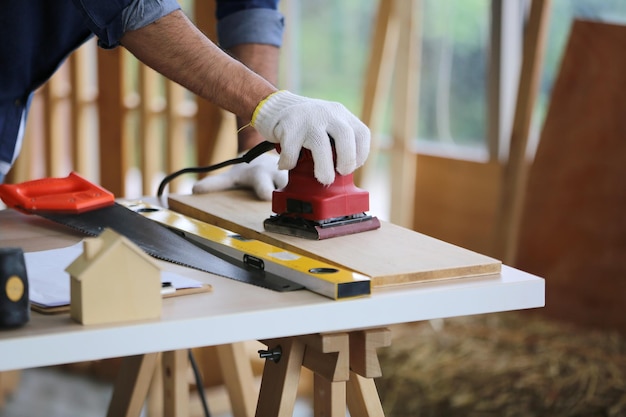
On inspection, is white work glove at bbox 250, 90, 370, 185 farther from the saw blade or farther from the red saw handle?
the red saw handle

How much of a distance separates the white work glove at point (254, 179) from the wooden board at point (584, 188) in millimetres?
1566

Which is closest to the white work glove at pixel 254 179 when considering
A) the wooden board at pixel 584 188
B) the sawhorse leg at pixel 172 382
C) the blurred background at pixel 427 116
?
the sawhorse leg at pixel 172 382

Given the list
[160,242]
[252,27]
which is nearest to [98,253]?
[160,242]

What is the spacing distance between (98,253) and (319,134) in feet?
1.55

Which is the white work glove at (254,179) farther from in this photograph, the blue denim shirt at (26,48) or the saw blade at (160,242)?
the blue denim shirt at (26,48)

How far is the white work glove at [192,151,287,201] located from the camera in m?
1.87

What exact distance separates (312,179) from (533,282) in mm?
408

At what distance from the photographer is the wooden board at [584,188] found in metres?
3.10

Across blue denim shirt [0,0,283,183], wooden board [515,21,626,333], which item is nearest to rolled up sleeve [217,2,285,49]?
blue denim shirt [0,0,283,183]

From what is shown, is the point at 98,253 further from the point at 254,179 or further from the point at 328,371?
the point at 254,179

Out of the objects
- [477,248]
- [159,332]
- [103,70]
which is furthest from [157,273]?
[103,70]

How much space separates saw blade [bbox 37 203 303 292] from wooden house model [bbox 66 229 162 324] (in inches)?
8.3

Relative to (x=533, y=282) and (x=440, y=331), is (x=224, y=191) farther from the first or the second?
(x=440, y=331)

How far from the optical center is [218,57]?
1617 millimetres
